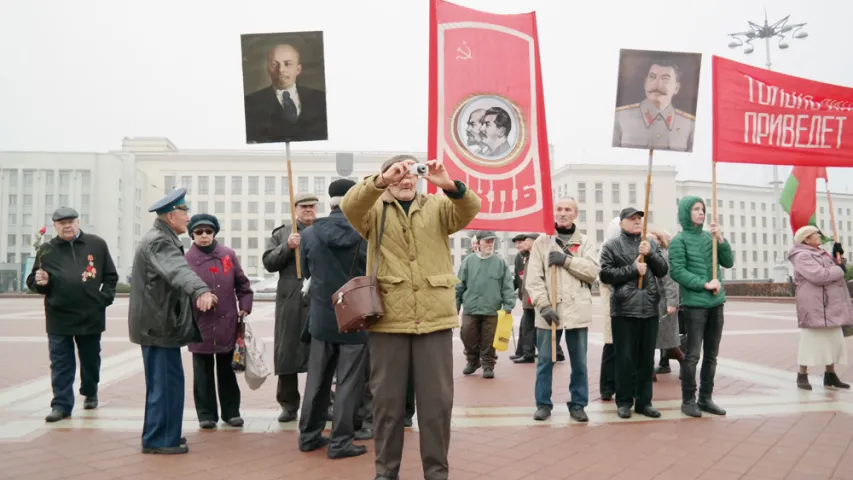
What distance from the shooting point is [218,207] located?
261 ft

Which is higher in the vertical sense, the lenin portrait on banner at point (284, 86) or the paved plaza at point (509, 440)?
the lenin portrait on banner at point (284, 86)

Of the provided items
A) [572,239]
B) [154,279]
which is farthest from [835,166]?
[154,279]

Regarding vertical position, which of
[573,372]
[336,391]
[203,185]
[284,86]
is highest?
[203,185]

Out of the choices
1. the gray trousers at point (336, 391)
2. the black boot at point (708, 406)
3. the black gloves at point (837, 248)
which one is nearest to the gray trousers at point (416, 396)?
the gray trousers at point (336, 391)

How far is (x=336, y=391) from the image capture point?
178 inches

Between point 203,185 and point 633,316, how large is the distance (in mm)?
80558

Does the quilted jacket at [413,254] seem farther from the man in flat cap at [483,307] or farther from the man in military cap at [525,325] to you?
the man in military cap at [525,325]

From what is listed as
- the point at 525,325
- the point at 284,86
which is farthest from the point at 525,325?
the point at 284,86

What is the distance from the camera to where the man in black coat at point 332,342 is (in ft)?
14.7

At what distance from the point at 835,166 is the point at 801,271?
1221mm

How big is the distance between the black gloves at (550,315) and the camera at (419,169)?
8.00 ft

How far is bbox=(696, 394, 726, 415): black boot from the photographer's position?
18.6ft

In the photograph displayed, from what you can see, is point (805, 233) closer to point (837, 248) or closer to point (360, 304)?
point (837, 248)

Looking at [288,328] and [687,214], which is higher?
[687,214]
